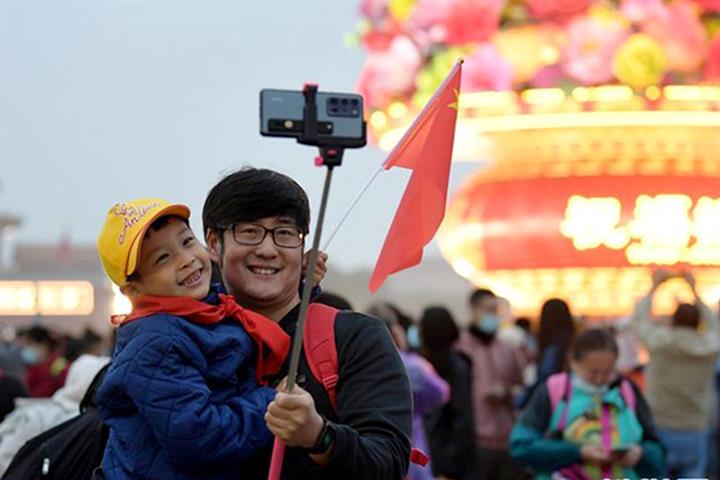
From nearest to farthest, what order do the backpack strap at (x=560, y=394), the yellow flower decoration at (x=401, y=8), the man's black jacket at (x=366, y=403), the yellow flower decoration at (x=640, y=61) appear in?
the man's black jacket at (x=366, y=403) < the backpack strap at (x=560, y=394) < the yellow flower decoration at (x=640, y=61) < the yellow flower decoration at (x=401, y=8)

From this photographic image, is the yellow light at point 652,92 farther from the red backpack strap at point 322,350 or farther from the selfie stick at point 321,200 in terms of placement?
the selfie stick at point 321,200

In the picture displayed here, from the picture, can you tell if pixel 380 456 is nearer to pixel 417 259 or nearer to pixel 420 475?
pixel 417 259

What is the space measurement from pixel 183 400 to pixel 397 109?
16468 mm

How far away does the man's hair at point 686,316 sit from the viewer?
877 cm

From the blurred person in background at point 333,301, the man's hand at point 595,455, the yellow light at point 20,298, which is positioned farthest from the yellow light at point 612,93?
the yellow light at point 20,298

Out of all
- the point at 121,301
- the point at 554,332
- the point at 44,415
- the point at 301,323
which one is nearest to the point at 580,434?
the point at 121,301

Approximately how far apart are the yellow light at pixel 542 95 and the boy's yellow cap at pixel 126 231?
52.3ft

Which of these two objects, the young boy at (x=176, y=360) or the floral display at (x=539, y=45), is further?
the floral display at (x=539, y=45)

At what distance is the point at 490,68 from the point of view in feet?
60.1

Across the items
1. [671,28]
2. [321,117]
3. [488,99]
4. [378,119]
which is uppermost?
[671,28]

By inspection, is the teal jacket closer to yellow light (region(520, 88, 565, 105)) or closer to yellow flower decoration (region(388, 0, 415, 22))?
yellow light (region(520, 88, 565, 105))

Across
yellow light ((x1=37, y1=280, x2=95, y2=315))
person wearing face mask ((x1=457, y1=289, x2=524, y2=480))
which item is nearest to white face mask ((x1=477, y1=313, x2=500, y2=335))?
person wearing face mask ((x1=457, y1=289, x2=524, y2=480))

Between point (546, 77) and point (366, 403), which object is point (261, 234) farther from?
point (546, 77)

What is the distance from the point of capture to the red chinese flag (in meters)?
3.18
